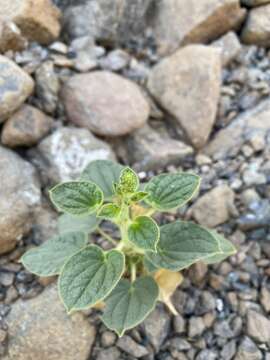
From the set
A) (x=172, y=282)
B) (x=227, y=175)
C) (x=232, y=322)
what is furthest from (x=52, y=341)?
(x=227, y=175)

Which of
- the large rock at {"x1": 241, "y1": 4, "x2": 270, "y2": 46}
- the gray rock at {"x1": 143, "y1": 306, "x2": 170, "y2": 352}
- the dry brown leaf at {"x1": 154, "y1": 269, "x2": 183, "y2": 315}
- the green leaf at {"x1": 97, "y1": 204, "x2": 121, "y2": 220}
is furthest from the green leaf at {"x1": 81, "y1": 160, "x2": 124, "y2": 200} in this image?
the large rock at {"x1": 241, "y1": 4, "x2": 270, "y2": 46}

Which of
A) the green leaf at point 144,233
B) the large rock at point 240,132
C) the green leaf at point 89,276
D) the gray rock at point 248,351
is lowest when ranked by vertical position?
the gray rock at point 248,351

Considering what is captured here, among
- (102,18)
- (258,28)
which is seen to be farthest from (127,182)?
(258,28)

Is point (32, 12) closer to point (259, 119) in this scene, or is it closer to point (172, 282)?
point (259, 119)

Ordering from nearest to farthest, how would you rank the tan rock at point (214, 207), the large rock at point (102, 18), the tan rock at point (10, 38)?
the tan rock at point (214, 207) → the tan rock at point (10, 38) → the large rock at point (102, 18)

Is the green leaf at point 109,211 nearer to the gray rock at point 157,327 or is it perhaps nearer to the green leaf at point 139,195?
the green leaf at point 139,195

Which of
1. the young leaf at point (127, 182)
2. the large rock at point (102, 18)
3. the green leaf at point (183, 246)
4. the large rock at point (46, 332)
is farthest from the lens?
the large rock at point (102, 18)

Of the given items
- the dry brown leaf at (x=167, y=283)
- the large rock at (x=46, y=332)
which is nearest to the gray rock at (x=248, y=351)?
the dry brown leaf at (x=167, y=283)
